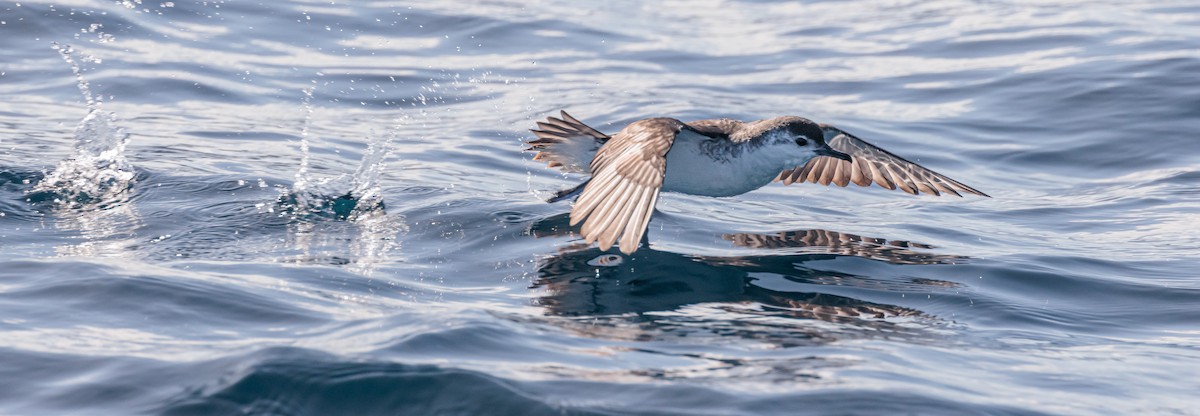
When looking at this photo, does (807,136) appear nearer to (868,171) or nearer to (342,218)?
(868,171)

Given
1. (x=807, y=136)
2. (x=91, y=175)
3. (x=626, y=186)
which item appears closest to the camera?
(x=626, y=186)

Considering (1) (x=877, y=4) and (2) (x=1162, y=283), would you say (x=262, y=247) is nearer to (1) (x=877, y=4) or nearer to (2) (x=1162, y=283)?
(2) (x=1162, y=283)

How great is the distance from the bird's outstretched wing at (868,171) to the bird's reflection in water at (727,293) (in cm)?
123

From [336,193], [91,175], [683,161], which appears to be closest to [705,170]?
[683,161]

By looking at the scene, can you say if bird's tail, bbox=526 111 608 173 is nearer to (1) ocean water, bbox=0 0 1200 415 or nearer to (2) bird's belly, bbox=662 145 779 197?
(1) ocean water, bbox=0 0 1200 415

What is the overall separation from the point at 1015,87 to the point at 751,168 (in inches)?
305

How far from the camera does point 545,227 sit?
8594 mm

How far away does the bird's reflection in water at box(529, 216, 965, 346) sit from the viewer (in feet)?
20.4

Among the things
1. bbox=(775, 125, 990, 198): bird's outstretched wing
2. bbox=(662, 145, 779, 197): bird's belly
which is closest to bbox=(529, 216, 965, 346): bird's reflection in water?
bbox=(662, 145, 779, 197): bird's belly

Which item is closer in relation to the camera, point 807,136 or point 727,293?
point 727,293

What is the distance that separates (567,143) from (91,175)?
3.68 meters

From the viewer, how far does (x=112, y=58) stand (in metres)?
14.8

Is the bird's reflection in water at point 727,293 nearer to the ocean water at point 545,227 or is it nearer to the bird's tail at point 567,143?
the ocean water at point 545,227

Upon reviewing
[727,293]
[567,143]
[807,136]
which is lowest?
[727,293]
